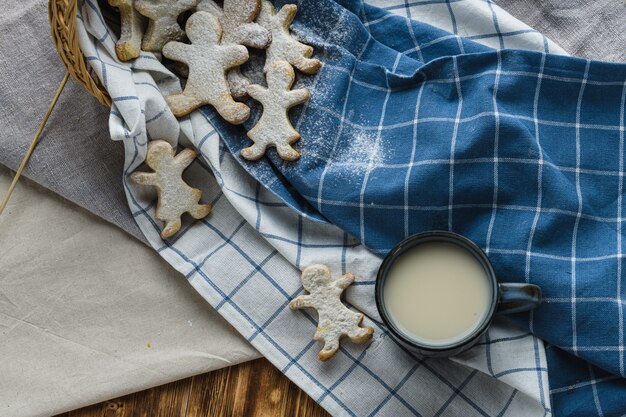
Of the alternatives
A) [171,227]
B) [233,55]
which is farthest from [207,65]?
[171,227]

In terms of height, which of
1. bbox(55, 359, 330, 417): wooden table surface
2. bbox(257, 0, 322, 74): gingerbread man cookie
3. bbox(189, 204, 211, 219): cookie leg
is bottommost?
bbox(55, 359, 330, 417): wooden table surface

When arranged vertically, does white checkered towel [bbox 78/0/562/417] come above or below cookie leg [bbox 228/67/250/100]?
below

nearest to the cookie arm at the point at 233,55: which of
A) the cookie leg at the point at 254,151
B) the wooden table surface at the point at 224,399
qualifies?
the cookie leg at the point at 254,151

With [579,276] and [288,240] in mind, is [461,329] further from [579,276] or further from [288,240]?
[288,240]

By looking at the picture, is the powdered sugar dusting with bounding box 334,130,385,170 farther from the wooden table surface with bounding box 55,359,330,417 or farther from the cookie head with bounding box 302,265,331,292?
the wooden table surface with bounding box 55,359,330,417

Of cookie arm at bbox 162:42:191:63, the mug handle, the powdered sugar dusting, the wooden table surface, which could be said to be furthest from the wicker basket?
the mug handle

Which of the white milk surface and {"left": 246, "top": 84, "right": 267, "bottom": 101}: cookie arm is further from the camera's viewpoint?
{"left": 246, "top": 84, "right": 267, "bottom": 101}: cookie arm
